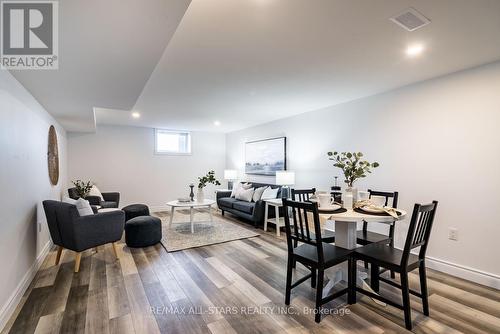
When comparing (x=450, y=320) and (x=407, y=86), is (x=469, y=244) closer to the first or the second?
(x=450, y=320)

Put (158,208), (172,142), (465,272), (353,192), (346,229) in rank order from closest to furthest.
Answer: (346,229), (353,192), (465,272), (158,208), (172,142)

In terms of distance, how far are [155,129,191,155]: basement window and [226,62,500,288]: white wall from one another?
4.81 metres

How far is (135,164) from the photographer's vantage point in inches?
254

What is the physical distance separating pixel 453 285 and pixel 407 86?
238 centimetres

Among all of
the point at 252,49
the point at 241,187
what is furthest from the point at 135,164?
the point at 252,49

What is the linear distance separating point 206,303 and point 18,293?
1.69m

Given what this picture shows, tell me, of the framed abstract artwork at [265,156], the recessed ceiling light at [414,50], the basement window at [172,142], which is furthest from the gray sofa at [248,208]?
the recessed ceiling light at [414,50]

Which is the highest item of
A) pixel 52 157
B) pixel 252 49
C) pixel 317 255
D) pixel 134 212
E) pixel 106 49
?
pixel 252 49

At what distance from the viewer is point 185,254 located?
11.2ft

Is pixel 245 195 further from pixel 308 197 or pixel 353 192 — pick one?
pixel 353 192

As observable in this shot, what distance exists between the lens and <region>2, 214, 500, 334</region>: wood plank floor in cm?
187

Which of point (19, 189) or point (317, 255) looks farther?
point (19, 189)

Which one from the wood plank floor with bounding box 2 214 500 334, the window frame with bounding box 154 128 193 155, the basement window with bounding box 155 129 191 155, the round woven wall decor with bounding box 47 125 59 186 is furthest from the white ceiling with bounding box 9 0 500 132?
the basement window with bounding box 155 129 191 155

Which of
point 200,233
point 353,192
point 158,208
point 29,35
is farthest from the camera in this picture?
point 158,208
